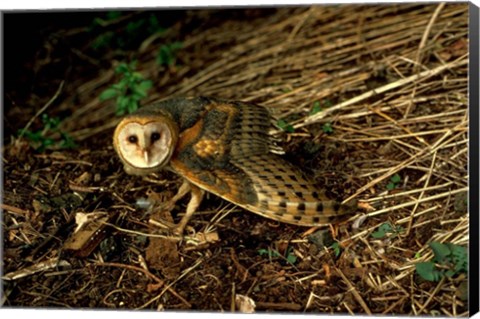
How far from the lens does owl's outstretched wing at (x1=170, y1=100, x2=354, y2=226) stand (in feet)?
10.6

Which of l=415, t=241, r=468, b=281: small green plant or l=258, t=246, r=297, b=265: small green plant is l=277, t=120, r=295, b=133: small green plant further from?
l=415, t=241, r=468, b=281: small green plant

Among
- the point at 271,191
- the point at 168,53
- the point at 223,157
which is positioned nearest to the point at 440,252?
the point at 271,191

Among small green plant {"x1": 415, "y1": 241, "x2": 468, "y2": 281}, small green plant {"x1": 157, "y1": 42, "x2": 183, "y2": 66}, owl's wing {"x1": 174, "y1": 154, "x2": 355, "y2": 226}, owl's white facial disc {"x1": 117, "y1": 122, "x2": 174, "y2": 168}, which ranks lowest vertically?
small green plant {"x1": 415, "y1": 241, "x2": 468, "y2": 281}

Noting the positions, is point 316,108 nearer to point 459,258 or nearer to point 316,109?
point 316,109

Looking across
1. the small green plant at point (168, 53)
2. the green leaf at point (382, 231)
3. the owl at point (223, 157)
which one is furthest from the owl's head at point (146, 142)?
the small green plant at point (168, 53)

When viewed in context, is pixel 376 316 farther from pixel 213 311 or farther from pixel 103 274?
pixel 103 274

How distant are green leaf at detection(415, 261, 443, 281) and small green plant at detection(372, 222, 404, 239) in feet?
0.54

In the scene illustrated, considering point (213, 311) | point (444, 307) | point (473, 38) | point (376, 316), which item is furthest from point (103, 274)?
point (473, 38)

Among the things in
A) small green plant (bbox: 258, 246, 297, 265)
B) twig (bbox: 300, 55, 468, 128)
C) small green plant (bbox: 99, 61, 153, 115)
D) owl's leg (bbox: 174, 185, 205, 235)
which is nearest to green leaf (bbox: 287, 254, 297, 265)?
small green plant (bbox: 258, 246, 297, 265)

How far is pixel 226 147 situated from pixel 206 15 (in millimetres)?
1895

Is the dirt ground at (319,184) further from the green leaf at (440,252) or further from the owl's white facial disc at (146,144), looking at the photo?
the owl's white facial disc at (146,144)

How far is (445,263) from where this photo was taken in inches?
122

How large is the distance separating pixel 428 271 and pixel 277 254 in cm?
57

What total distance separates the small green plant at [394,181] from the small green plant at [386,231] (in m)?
0.18
